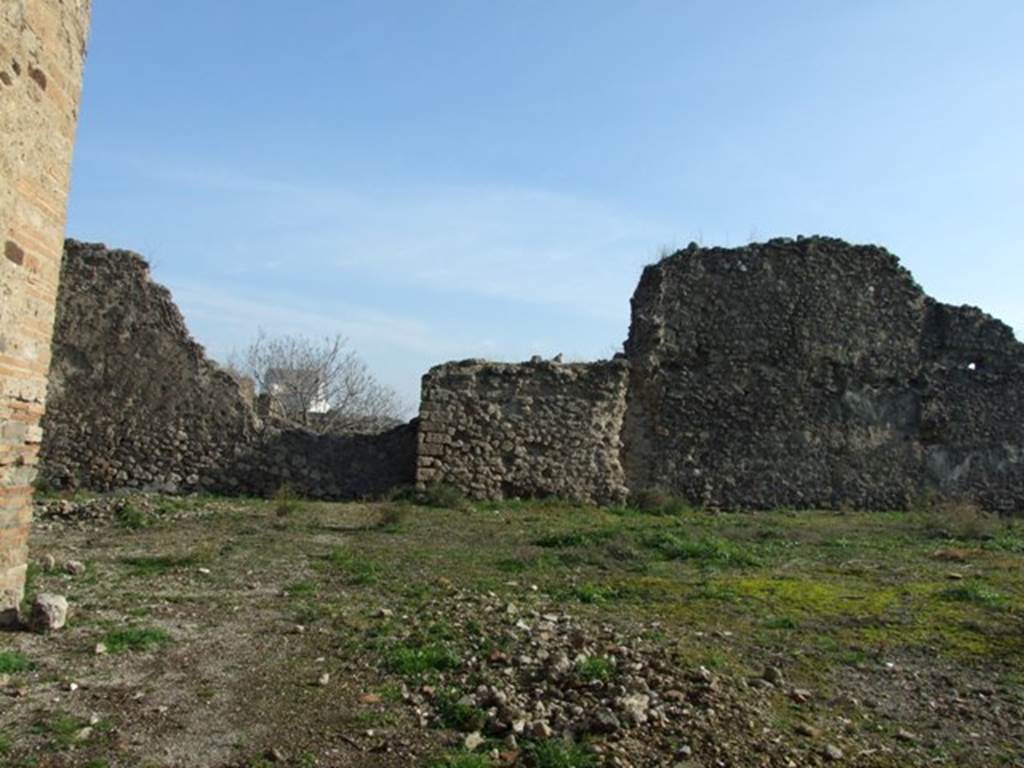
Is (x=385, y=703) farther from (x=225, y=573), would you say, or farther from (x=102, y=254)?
(x=102, y=254)

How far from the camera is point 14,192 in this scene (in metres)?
5.42

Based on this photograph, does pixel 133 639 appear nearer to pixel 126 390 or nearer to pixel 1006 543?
pixel 1006 543

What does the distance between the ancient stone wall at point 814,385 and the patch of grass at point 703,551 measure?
240 inches

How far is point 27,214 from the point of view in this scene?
5.57 meters

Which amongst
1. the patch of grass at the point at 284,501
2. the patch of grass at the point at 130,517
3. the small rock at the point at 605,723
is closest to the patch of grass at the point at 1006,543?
the small rock at the point at 605,723

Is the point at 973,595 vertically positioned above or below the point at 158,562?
above

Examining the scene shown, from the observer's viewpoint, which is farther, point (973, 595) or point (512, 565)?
point (512, 565)

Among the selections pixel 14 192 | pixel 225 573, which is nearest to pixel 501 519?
pixel 225 573

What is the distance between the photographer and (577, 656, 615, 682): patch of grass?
486cm

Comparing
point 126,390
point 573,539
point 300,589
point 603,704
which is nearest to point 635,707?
point 603,704

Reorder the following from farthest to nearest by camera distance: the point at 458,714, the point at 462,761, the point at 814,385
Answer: the point at 814,385
the point at 458,714
the point at 462,761

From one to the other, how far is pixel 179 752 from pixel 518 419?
39.0ft

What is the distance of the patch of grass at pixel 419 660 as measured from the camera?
17.1 ft

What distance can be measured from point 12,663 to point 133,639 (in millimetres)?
751
